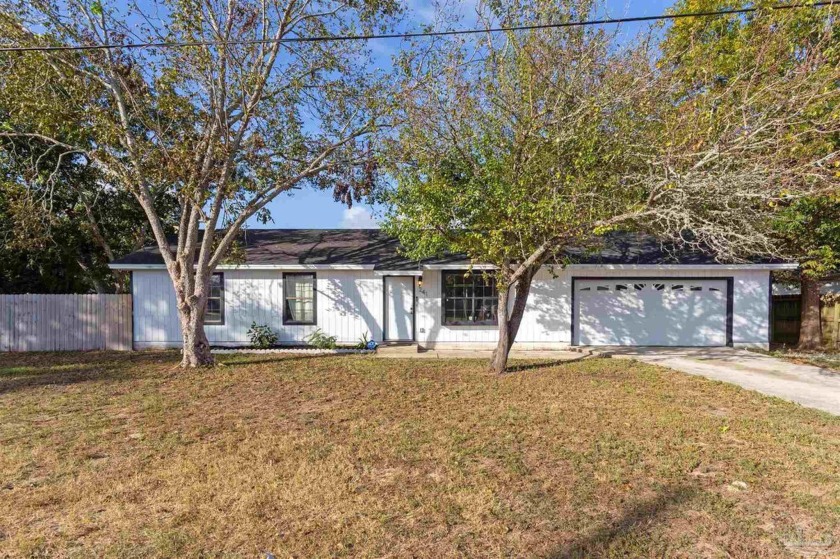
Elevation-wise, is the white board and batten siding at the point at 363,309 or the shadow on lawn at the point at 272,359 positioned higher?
the white board and batten siding at the point at 363,309

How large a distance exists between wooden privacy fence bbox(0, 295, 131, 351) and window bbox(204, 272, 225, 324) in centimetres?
212

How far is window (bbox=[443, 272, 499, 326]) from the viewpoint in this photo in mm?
13695

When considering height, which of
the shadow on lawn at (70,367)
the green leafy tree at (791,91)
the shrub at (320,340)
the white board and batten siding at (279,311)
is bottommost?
the shadow on lawn at (70,367)

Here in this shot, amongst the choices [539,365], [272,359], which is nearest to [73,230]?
[272,359]

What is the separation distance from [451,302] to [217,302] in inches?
247

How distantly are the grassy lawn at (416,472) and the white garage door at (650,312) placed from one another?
16.8 feet

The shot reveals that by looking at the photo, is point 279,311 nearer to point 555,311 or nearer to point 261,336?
point 261,336

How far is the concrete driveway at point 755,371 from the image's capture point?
809 cm

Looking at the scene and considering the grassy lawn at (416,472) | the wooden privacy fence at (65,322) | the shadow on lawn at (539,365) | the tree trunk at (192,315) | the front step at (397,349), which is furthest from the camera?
the wooden privacy fence at (65,322)

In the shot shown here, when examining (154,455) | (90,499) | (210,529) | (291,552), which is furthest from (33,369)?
(291,552)

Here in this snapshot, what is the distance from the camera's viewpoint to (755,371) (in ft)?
33.4

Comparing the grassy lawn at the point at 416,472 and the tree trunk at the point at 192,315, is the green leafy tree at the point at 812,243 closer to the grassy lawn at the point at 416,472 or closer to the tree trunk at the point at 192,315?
the grassy lawn at the point at 416,472

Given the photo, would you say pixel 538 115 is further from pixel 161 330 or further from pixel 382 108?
pixel 161 330

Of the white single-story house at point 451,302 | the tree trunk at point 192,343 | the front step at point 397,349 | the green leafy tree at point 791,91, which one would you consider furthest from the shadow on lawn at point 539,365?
the tree trunk at point 192,343
